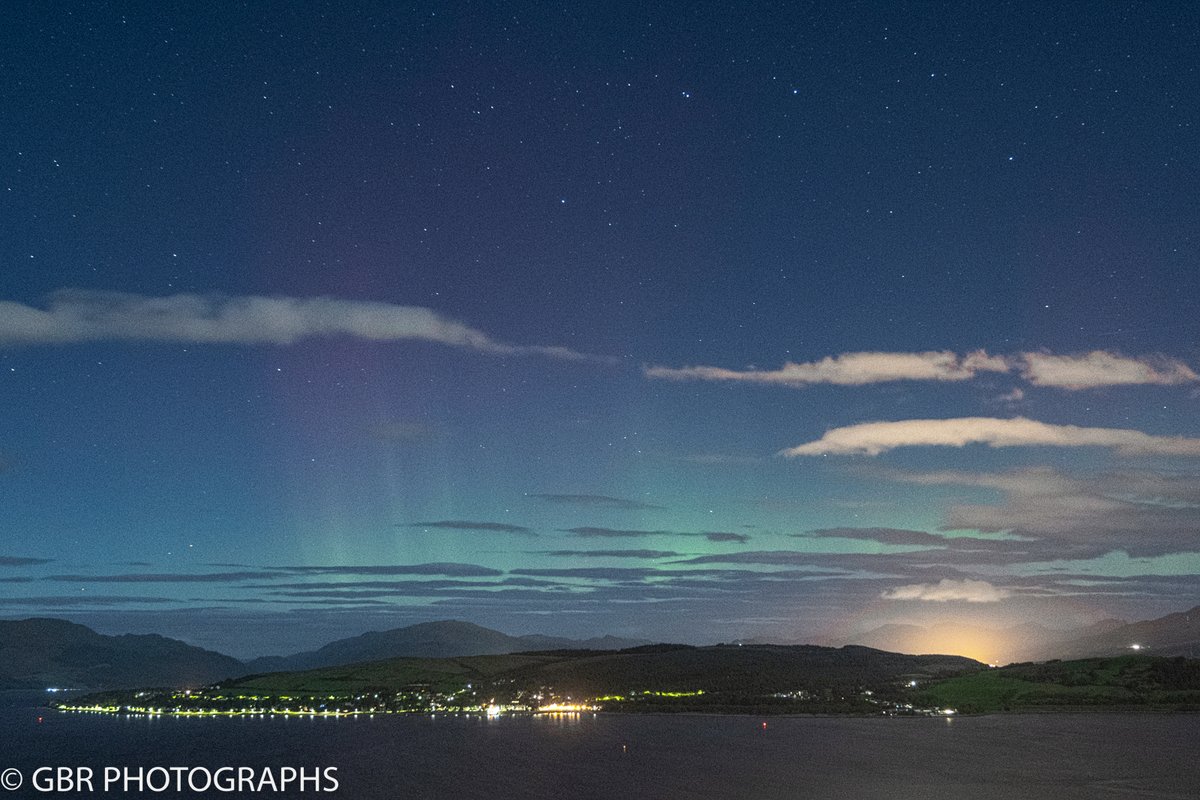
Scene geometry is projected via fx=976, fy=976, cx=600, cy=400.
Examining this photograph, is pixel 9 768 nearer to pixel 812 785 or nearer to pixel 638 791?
pixel 638 791

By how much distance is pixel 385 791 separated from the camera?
151m

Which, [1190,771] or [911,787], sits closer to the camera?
[911,787]

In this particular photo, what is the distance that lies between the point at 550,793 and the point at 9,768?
119 m

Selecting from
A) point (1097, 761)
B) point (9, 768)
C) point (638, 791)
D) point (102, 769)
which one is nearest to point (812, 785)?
point (638, 791)

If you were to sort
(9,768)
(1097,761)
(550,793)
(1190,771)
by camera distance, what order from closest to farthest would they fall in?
(550,793), (1190,771), (1097,761), (9,768)

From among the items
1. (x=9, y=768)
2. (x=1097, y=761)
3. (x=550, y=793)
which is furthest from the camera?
(x=9, y=768)

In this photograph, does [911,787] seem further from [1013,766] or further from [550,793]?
[550,793]

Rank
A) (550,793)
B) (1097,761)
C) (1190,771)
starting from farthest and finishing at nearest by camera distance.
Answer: (1097,761), (1190,771), (550,793)

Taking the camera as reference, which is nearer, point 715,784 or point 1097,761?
point 715,784

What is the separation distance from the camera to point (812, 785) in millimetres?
152000

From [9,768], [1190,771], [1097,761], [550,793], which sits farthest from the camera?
[9,768]

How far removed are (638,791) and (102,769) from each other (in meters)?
109

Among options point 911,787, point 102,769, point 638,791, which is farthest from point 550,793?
point 102,769

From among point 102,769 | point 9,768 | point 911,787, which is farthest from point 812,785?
point 9,768
